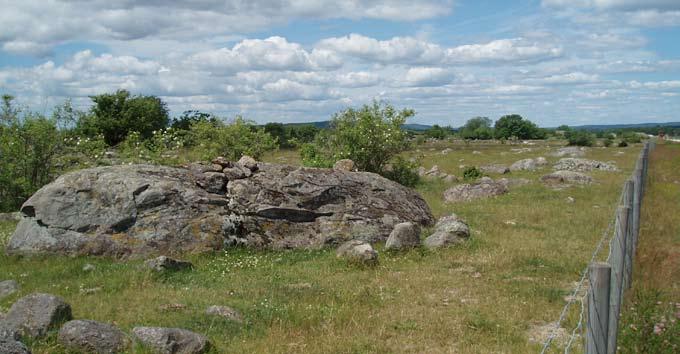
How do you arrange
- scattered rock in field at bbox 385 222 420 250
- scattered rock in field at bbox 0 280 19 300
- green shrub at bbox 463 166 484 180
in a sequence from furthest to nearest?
green shrub at bbox 463 166 484 180 < scattered rock in field at bbox 385 222 420 250 < scattered rock in field at bbox 0 280 19 300

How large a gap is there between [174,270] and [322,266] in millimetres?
3367

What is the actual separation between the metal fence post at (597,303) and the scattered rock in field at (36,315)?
7.10 meters

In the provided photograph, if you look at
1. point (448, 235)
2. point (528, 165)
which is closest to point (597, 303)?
point (448, 235)

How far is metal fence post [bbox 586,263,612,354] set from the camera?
15.8 ft

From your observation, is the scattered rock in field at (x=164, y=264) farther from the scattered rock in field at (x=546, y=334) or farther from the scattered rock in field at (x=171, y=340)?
the scattered rock in field at (x=546, y=334)

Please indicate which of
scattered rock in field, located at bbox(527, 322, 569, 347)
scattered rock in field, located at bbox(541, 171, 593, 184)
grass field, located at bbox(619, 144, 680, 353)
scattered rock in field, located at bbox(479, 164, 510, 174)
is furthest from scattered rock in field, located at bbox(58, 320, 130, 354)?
scattered rock in field, located at bbox(479, 164, 510, 174)

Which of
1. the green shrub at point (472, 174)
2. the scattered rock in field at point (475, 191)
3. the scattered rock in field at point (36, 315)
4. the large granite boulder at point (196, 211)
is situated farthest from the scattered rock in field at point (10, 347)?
the green shrub at point (472, 174)

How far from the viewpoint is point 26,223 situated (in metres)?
15.6

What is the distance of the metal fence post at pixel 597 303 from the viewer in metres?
4.81

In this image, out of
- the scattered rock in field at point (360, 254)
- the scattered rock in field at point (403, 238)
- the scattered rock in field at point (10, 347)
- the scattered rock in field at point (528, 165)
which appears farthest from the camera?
the scattered rock in field at point (528, 165)

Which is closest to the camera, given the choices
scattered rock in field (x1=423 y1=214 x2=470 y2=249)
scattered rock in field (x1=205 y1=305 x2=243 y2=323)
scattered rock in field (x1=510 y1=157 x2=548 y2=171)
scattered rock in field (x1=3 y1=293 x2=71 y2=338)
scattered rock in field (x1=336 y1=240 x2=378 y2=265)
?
scattered rock in field (x1=3 y1=293 x2=71 y2=338)

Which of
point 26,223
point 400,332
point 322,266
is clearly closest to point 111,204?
point 26,223

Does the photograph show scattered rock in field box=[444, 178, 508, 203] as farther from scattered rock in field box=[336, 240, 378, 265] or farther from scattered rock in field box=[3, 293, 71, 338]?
scattered rock in field box=[3, 293, 71, 338]

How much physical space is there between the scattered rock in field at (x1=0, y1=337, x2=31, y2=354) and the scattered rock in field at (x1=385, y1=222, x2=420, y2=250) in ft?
33.6
